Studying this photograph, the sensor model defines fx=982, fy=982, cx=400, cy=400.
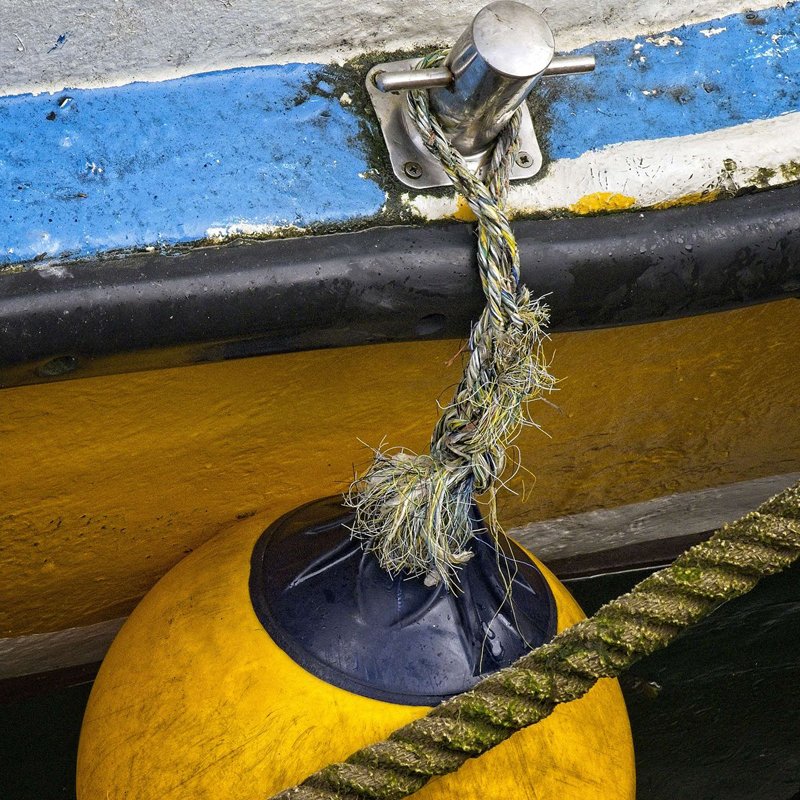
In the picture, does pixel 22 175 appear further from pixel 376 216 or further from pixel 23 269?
pixel 376 216

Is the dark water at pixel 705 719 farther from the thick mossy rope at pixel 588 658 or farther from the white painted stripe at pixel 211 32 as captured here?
the white painted stripe at pixel 211 32

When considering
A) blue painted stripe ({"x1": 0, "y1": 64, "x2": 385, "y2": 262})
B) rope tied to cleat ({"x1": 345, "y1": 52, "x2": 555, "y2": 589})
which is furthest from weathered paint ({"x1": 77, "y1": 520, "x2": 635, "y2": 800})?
blue painted stripe ({"x1": 0, "y1": 64, "x2": 385, "y2": 262})

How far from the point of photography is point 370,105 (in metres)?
1.35

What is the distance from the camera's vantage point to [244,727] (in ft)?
4.07

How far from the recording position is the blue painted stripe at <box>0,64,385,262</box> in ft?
4.02

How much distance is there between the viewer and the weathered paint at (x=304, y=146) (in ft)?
4.07

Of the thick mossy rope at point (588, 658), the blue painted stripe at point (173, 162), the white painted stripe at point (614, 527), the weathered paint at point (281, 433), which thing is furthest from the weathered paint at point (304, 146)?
the white painted stripe at point (614, 527)

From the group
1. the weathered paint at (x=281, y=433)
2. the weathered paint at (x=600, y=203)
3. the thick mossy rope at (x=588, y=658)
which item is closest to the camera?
the thick mossy rope at (x=588, y=658)

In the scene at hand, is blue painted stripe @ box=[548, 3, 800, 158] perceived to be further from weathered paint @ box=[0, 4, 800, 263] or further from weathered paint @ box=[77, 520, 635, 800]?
weathered paint @ box=[77, 520, 635, 800]

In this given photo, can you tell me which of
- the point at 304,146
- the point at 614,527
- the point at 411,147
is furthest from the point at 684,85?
the point at 614,527

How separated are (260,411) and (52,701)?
874 mm

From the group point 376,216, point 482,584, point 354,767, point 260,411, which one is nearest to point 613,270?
point 376,216

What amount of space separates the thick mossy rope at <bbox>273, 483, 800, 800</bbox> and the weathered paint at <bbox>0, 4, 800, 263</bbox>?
51 cm

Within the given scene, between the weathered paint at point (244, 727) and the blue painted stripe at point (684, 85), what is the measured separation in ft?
2.31
